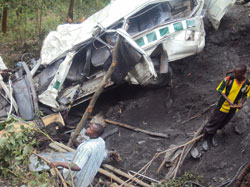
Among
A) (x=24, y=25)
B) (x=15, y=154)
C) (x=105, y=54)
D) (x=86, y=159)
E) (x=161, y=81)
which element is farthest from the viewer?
(x=24, y=25)

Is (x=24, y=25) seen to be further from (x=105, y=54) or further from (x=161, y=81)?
(x=161, y=81)

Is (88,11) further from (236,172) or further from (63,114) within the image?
(236,172)

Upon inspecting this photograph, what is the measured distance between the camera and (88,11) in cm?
1313

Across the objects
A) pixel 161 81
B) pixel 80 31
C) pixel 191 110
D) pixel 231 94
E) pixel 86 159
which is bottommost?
pixel 191 110

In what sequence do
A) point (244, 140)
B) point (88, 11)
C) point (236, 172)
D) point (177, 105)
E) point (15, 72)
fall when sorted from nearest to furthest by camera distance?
point (236, 172) < point (244, 140) < point (177, 105) < point (15, 72) < point (88, 11)

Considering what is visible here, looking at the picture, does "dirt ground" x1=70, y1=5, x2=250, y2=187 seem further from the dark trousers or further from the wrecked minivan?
the wrecked minivan

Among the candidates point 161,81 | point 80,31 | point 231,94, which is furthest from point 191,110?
point 80,31

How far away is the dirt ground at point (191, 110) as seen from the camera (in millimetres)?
5105

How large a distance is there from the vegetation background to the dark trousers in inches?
266

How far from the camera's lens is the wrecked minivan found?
667cm

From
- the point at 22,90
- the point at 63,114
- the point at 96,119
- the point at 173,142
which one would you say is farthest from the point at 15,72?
the point at 173,142

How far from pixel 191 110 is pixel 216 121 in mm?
1514

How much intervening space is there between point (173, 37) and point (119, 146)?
3098mm

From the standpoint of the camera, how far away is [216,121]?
4977 mm
